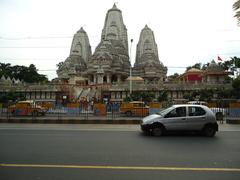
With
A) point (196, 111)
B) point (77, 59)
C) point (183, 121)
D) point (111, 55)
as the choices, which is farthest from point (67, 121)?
point (77, 59)

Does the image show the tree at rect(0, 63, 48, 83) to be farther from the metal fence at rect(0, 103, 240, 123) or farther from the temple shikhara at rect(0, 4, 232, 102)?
the metal fence at rect(0, 103, 240, 123)

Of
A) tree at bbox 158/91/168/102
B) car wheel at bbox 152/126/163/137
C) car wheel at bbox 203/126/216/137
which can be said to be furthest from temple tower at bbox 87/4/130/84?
car wheel at bbox 203/126/216/137

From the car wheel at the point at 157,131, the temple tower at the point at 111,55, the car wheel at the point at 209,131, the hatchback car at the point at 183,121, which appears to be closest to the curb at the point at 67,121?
the hatchback car at the point at 183,121

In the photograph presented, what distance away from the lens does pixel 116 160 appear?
270 inches

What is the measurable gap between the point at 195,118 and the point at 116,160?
6.37 m

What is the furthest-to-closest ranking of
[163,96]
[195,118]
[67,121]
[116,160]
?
[163,96] < [67,121] < [195,118] < [116,160]

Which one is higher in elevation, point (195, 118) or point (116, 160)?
point (195, 118)

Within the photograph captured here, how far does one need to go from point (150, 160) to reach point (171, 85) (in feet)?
125

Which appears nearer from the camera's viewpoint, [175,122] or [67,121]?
[175,122]

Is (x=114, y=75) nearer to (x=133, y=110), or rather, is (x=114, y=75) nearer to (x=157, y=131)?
(x=133, y=110)

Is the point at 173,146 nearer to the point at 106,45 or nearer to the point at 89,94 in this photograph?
the point at 89,94

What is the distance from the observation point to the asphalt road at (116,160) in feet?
18.4

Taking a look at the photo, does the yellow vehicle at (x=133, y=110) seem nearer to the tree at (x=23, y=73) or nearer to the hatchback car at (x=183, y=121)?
the hatchback car at (x=183, y=121)

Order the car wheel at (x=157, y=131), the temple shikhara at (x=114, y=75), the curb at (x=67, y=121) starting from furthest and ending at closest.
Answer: the temple shikhara at (x=114, y=75) < the curb at (x=67, y=121) < the car wheel at (x=157, y=131)
